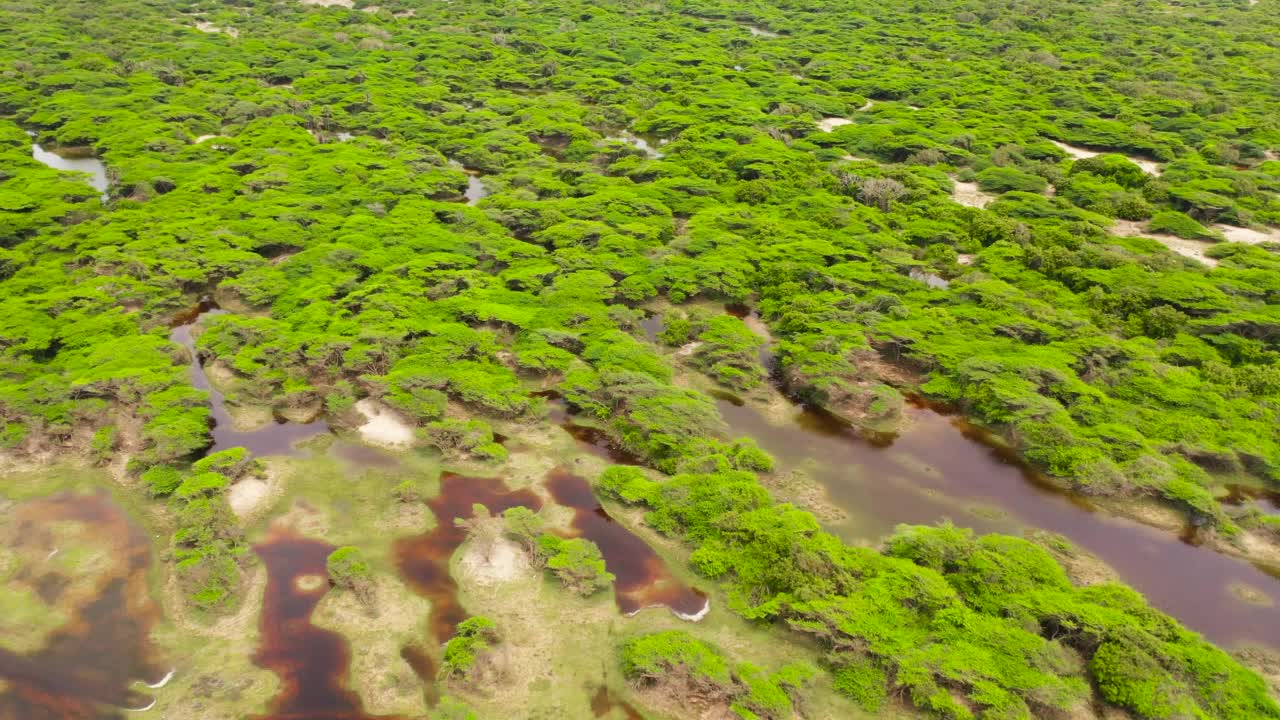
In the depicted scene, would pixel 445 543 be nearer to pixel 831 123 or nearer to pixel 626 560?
pixel 626 560

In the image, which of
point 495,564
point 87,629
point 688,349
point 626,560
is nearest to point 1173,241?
point 688,349

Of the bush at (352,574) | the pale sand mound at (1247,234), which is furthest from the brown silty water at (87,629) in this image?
the pale sand mound at (1247,234)

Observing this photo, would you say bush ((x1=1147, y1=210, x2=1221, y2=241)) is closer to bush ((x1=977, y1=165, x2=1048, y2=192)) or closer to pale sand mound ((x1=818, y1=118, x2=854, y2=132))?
bush ((x1=977, y1=165, x2=1048, y2=192))

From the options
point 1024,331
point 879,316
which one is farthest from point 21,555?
point 1024,331

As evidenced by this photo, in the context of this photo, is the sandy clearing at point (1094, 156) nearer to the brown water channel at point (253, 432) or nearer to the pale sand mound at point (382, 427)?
the pale sand mound at point (382, 427)

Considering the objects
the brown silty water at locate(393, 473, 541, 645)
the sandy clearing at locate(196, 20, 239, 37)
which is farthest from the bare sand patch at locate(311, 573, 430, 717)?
the sandy clearing at locate(196, 20, 239, 37)

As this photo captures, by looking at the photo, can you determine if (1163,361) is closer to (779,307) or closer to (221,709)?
(779,307)

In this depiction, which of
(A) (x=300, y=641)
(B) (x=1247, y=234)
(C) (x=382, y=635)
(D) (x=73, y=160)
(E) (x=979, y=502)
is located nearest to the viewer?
(A) (x=300, y=641)
